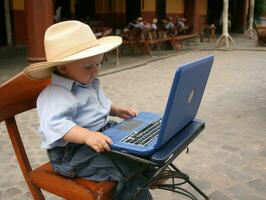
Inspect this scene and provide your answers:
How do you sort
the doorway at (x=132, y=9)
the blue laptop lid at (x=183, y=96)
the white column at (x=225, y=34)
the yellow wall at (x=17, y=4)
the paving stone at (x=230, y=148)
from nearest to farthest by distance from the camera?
1. the blue laptop lid at (x=183, y=96)
2. the paving stone at (x=230, y=148)
3. the yellow wall at (x=17, y=4)
4. the white column at (x=225, y=34)
5. the doorway at (x=132, y=9)

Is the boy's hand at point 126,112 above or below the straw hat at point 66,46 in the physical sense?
below

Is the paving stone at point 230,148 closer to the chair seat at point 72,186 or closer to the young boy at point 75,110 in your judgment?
the young boy at point 75,110

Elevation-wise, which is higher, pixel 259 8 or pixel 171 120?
pixel 171 120

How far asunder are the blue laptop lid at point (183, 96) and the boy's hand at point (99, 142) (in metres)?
0.23

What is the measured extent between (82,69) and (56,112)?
0.28 meters

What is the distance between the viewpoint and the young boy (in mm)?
2062

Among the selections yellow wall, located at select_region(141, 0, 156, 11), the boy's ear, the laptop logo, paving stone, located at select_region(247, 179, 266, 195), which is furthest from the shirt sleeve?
yellow wall, located at select_region(141, 0, 156, 11)

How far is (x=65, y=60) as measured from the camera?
81.3 inches

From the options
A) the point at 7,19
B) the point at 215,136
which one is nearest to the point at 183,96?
the point at 215,136

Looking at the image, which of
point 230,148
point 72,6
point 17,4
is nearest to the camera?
point 230,148

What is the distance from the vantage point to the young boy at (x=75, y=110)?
2062mm

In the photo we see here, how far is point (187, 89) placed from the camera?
1.89m

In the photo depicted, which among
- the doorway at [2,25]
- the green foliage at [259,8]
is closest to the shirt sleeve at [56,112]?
the doorway at [2,25]

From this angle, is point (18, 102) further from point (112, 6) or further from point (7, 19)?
point (112, 6)
